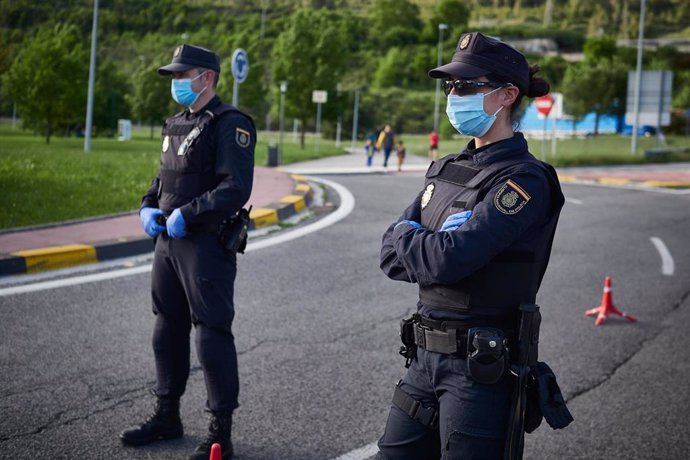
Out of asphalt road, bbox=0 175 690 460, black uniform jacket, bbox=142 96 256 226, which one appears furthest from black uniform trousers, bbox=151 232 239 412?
asphalt road, bbox=0 175 690 460

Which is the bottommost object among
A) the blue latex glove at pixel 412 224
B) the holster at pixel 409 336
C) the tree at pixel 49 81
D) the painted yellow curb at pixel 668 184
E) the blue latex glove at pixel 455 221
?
the holster at pixel 409 336

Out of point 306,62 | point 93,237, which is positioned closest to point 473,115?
point 93,237

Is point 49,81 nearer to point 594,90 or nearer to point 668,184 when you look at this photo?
point 668,184

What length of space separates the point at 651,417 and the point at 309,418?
6.56 feet

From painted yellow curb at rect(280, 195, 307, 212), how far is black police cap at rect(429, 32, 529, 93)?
10851 mm

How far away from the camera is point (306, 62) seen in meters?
46.1

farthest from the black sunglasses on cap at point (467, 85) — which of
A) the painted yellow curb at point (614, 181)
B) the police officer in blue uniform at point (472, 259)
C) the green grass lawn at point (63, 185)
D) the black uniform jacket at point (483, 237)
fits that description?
the painted yellow curb at point (614, 181)

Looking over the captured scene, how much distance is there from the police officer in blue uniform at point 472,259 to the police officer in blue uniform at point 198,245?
1.46 metres

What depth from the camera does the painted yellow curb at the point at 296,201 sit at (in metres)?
13.7

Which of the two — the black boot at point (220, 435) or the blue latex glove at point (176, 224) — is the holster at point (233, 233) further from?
the black boot at point (220, 435)

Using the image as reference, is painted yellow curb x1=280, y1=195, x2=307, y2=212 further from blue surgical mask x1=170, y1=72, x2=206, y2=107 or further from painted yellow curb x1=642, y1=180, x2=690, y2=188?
painted yellow curb x1=642, y1=180, x2=690, y2=188

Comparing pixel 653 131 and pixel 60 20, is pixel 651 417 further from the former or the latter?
pixel 653 131

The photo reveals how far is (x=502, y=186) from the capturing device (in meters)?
2.59

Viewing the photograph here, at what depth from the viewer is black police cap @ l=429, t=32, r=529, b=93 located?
8.95ft
